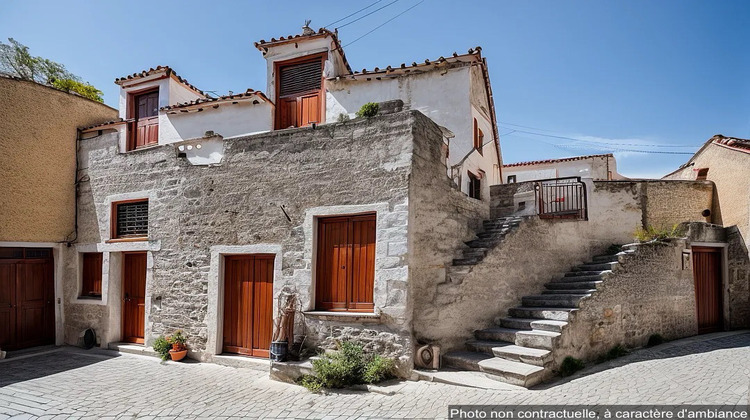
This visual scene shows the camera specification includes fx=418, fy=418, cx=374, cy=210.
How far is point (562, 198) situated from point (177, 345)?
1014cm

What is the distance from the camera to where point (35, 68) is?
55.7ft

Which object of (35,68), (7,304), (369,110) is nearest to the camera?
(369,110)

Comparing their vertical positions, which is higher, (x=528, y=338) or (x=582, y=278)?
(x=582, y=278)

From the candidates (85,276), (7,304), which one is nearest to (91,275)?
(85,276)

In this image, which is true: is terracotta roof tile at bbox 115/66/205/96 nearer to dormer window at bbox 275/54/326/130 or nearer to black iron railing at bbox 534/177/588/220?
dormer window at bbox 275/54/326/130

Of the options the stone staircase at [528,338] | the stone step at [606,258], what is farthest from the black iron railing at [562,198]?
the stone staircase at [528,338]

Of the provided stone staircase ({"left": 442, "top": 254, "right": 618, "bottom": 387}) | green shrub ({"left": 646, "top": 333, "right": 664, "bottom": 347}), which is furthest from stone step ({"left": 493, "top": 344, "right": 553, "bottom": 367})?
green shrub ({"left": 646, "top": 333, "right": 664, "bottom": 347})

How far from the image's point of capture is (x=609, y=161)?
1672 centimetres

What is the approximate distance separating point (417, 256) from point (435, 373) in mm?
1777

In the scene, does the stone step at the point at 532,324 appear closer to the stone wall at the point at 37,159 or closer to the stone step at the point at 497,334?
the stone step at the point at 497,334

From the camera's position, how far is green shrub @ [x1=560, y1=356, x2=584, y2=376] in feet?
21.2

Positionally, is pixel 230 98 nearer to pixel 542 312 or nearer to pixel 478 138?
pixel 478 138

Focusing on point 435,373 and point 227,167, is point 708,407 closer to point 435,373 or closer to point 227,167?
point 435,373

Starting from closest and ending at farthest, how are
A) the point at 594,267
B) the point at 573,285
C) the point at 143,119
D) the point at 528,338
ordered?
the point at 528,338, the point at 573,285, the point at 594,267, the point at 143,119
